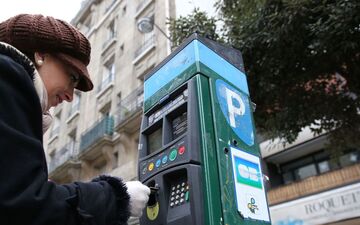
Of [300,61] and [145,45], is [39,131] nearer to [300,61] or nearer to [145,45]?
[300,61]

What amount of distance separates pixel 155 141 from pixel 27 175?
1.50m

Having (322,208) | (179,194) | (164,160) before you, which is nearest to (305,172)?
(322,208)

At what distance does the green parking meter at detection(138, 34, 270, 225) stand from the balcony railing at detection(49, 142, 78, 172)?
51.5 ft

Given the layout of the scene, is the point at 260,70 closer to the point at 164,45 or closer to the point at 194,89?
the point at 194,89

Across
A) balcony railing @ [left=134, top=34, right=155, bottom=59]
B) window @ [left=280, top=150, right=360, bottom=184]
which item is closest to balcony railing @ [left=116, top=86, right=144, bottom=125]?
balcony railing @ [left=134, top=34, right=155, bottom=59]

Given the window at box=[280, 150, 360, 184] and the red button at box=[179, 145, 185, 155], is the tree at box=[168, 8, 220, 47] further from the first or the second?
the window at box=[280, 150, 360, 184]

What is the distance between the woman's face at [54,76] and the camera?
1.63 meters

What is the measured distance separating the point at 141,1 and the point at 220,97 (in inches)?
638

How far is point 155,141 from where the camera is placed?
2.69 metres

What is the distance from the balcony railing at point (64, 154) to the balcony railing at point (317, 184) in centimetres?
974

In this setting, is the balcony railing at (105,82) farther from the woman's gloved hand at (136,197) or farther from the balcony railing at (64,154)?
the woman's gloved hand at (136,197)

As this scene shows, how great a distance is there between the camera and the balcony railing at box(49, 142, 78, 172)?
18.0 meters

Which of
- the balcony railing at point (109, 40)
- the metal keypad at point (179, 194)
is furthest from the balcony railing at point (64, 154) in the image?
the metal keypad at point (179, 194)

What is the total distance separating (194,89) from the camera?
2.34 metres
